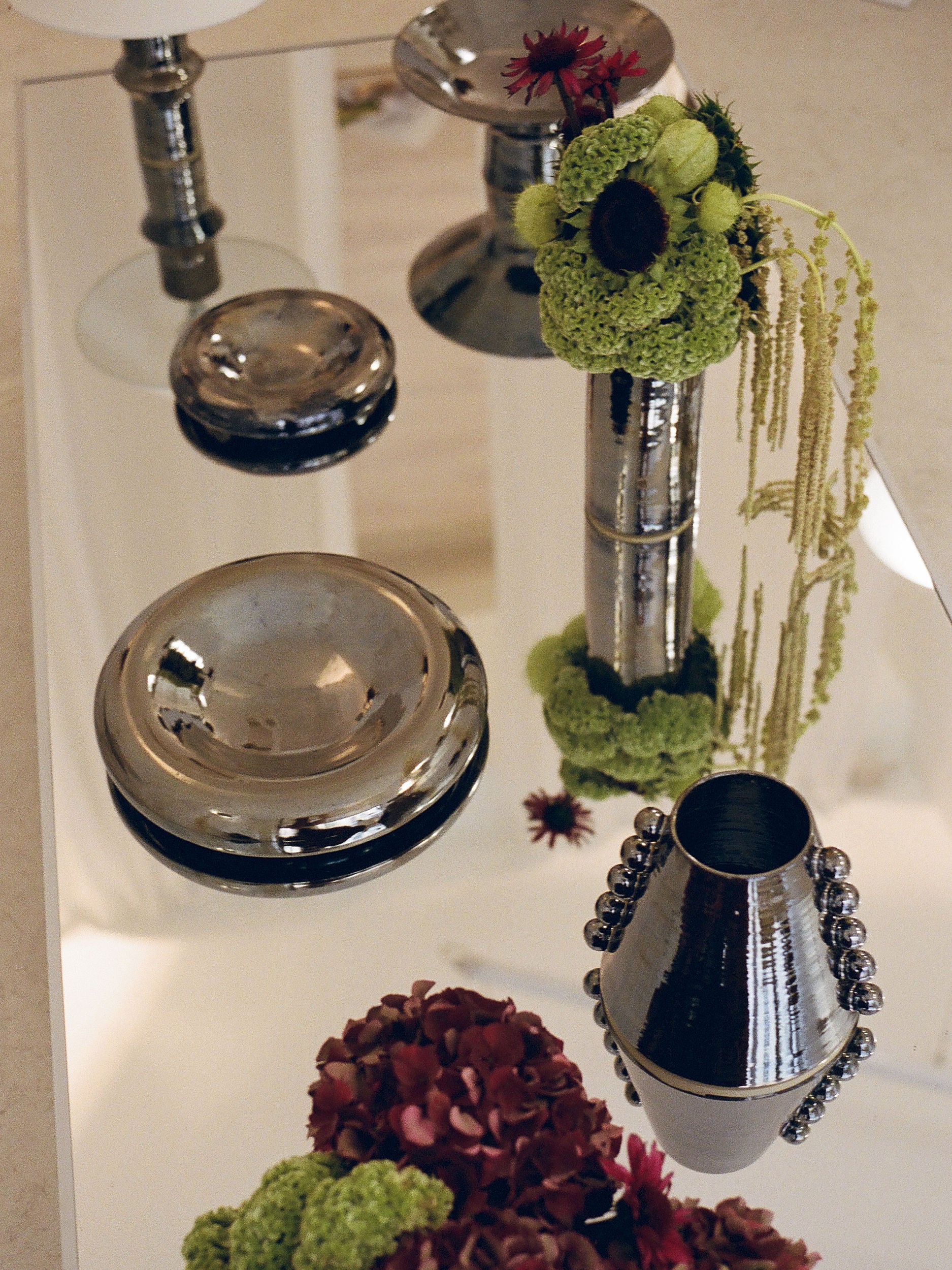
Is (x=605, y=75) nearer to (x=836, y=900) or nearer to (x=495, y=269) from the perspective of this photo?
(x=836, y=900)

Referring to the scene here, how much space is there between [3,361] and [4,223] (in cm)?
37

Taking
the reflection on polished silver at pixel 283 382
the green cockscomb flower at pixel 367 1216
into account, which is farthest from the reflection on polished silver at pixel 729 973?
the reflection on polished silver at pixel 283 382

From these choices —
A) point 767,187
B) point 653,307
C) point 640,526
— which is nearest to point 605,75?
point 653,307

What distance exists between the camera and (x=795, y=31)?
85.2 inches

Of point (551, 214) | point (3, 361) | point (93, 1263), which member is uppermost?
point (551, 214)

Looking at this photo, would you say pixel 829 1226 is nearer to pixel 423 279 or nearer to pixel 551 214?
pixel 551 214

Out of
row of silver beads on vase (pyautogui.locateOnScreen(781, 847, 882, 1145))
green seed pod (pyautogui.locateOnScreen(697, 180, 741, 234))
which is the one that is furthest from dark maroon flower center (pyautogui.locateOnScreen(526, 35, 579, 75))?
row of silver beads on vase (pyautogui.locateOnScreen(781, 847, 882, 1145))

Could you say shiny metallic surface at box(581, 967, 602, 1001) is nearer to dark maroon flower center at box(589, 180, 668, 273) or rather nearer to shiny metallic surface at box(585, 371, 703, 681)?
shiny metallic surface at box(585, 371, 703, 681)

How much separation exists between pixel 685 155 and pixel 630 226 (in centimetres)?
5

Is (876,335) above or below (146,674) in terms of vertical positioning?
below

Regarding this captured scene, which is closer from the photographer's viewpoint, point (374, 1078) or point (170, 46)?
point (374, 1078)

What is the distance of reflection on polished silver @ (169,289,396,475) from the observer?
1194mm

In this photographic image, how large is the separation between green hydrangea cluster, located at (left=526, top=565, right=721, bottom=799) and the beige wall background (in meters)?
0.24

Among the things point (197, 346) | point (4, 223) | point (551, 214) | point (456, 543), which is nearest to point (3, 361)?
point (4, 223)
